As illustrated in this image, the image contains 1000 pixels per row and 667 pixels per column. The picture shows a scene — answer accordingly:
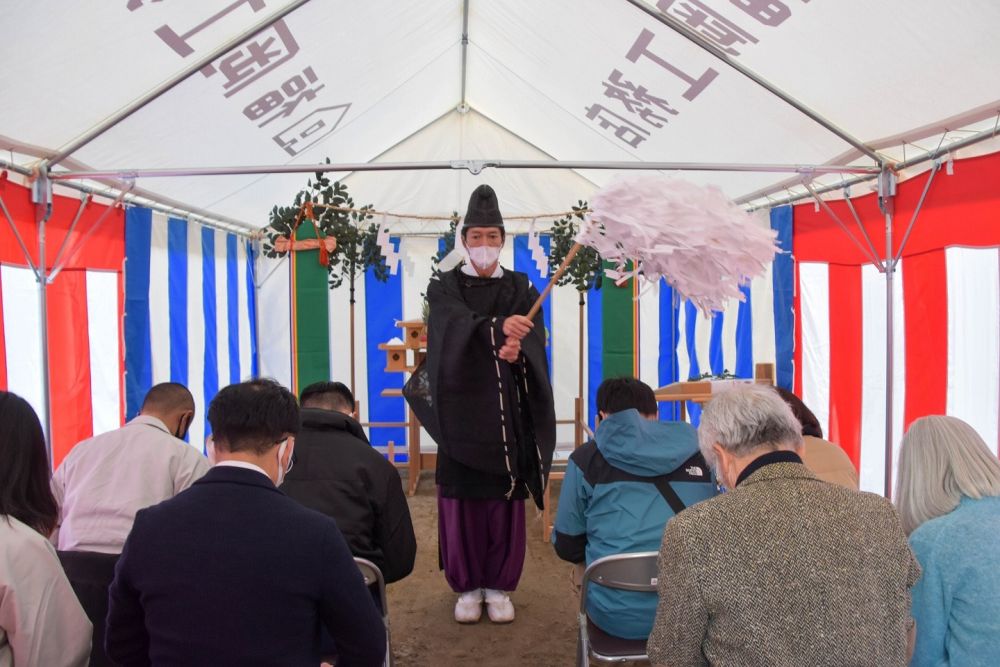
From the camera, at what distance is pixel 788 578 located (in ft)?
3.79

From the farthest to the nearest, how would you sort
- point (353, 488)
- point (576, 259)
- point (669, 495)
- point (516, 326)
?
1. point (576, 259)
2. point (516, 326)
3. point (669, 495)
4. point (353, 488)

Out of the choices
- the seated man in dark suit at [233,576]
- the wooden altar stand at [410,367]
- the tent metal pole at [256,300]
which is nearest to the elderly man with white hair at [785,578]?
the seated man in dark suit at [233,576]

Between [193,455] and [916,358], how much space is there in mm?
3566

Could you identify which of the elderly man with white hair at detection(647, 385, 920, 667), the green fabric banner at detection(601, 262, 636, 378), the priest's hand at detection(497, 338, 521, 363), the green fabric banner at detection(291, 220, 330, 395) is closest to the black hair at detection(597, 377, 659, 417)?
the priest's hand at detection(497, 338, 521, 363)

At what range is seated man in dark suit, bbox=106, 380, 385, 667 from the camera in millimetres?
1123

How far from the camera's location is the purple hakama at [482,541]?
300 centimetres

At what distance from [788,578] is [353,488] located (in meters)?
1.21

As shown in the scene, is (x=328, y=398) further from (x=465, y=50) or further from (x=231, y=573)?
(x=465, y=50)

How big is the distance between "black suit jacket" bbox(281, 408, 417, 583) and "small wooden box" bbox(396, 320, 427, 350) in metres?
3.28

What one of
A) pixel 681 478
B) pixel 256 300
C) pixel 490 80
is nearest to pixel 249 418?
pixel 681 478

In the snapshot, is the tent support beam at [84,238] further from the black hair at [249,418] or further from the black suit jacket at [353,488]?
the black hair at [249,418]

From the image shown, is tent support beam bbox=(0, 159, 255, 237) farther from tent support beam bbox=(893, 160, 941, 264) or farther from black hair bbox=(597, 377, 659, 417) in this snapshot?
tent support beam bbox=(893, 160, 941, 264)

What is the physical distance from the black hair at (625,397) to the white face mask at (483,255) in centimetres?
68

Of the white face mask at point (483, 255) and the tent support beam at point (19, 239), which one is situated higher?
the tent support beam at point (19, 239)
